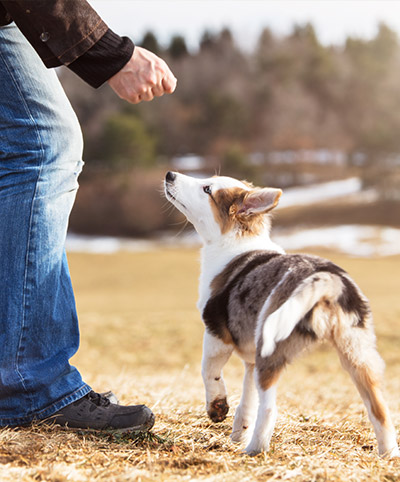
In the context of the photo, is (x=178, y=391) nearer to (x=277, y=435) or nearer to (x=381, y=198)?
(x=277, y=435)

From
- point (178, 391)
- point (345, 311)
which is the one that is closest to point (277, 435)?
point (345, 311)

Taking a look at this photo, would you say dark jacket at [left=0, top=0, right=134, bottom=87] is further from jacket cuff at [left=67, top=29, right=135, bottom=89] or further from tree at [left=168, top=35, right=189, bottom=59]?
tree at [left=168, top=35, right=189, bottom=59]

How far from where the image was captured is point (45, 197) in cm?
230

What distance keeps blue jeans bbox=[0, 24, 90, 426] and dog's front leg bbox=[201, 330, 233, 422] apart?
54 centimetres

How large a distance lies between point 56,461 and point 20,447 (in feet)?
0.59

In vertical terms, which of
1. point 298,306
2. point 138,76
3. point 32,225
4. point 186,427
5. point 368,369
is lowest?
point 186,427

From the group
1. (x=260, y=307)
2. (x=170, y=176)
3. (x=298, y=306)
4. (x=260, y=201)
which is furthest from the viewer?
(x=170, y=176)

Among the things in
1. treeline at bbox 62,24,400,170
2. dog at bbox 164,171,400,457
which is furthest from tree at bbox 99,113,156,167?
dog at bbox 164,171,400,457

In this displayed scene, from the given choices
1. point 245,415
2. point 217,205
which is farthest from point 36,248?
point 245,415

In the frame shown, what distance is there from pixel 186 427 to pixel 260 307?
65 cm

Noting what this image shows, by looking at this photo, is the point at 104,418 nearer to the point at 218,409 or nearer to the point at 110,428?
the point at 110,428

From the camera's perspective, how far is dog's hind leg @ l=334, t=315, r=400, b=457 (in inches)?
82.8

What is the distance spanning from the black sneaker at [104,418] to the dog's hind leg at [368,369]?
0.78m

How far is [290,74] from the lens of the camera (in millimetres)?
12766
